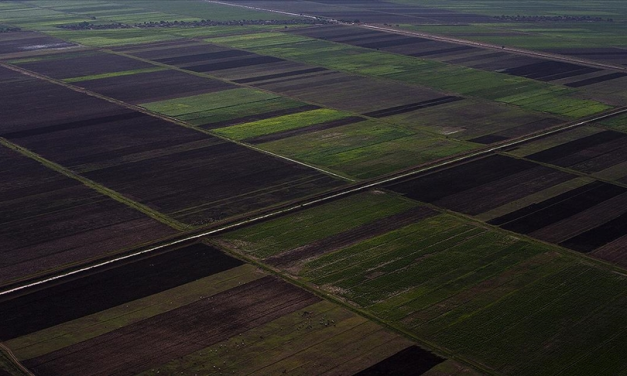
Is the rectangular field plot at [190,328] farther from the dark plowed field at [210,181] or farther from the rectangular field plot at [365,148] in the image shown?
the rectangular field plot at [365,148]

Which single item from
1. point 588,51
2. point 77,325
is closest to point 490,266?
point 77,325

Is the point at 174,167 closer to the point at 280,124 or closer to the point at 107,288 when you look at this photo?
the point at 280,124

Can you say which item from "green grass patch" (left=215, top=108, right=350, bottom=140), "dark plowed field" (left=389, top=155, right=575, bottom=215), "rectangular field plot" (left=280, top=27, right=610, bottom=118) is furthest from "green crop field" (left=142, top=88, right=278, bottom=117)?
"dark plowed field" (left=389, top=155, right=575, bottom=215)

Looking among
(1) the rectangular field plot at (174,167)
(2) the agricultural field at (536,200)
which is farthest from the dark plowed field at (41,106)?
(2) the agricultural field at (536,200)

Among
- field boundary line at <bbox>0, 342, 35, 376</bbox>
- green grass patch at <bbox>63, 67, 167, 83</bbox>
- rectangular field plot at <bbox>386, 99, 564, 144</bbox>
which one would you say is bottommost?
field boundary line at <bbox>0, 342, 35, 376</bbox>

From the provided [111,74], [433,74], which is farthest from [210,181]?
[433,74]

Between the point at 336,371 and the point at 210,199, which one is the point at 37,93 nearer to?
the point at 210,199

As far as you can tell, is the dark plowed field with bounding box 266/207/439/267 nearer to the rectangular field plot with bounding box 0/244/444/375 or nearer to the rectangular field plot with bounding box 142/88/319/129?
the rectangular field plot with bounding box 0/244/444/375
